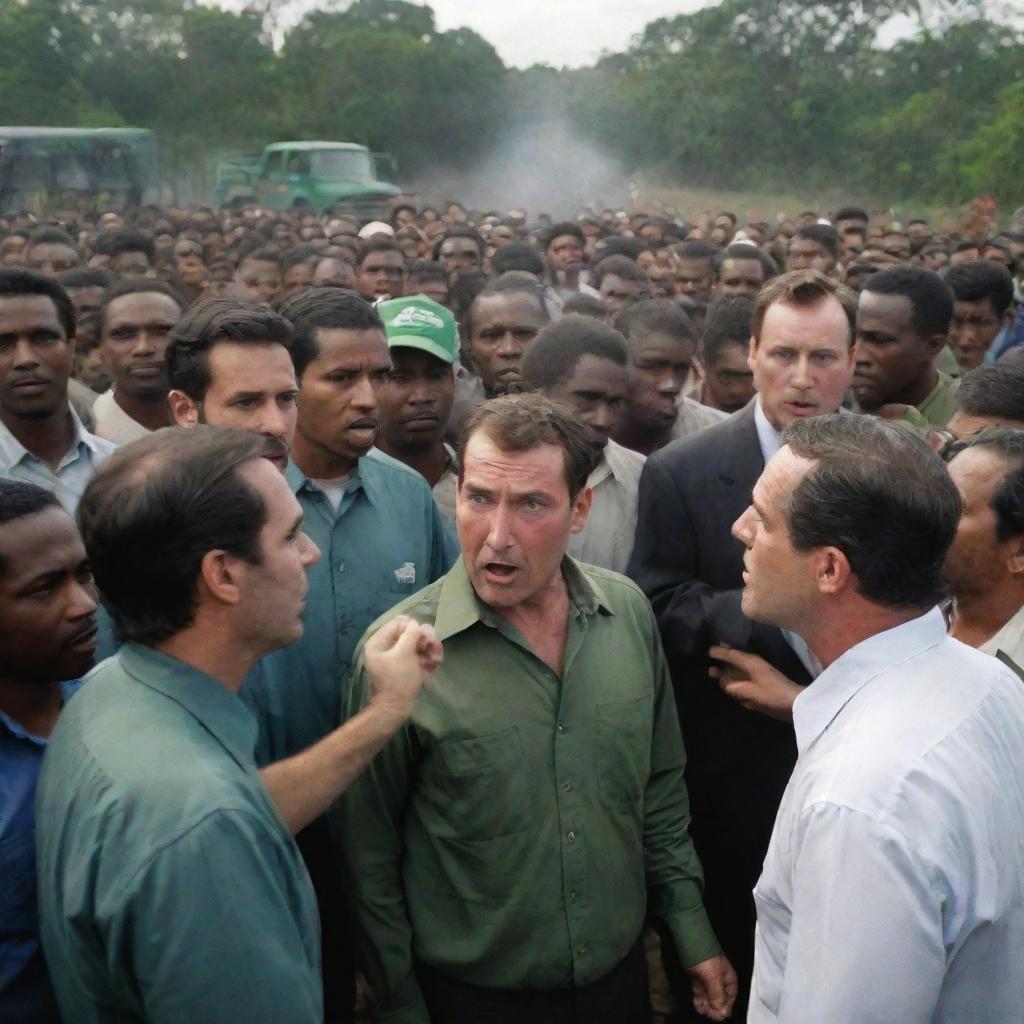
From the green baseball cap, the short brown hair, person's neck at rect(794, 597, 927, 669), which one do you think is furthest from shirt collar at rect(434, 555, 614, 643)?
the green baseball cap

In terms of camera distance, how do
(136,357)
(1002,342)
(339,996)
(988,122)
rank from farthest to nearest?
(988,122) → (1002,342) → (136,357) → (339,996)

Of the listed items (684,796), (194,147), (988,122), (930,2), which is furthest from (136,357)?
(930,2)

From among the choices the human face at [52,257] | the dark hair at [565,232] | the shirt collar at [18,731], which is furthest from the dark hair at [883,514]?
the dark hair at [565,232]

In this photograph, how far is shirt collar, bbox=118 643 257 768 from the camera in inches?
74.5

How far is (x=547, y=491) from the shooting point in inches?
105

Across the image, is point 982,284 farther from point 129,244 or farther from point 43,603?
point 129,244

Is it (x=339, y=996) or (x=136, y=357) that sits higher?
(x=136, y=357)

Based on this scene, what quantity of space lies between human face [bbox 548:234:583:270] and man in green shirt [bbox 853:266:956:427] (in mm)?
6990

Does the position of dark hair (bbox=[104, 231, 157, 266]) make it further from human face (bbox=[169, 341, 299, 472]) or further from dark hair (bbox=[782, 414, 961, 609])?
dark hair (bbox=[782, 414, 961, 609])

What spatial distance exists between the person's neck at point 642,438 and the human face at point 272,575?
2.83 meters

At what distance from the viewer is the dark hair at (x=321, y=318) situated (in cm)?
344

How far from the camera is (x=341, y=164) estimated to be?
88.0ft

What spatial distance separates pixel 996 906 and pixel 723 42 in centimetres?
4659

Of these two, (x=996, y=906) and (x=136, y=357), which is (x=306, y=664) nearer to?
(x=996, y=906)
